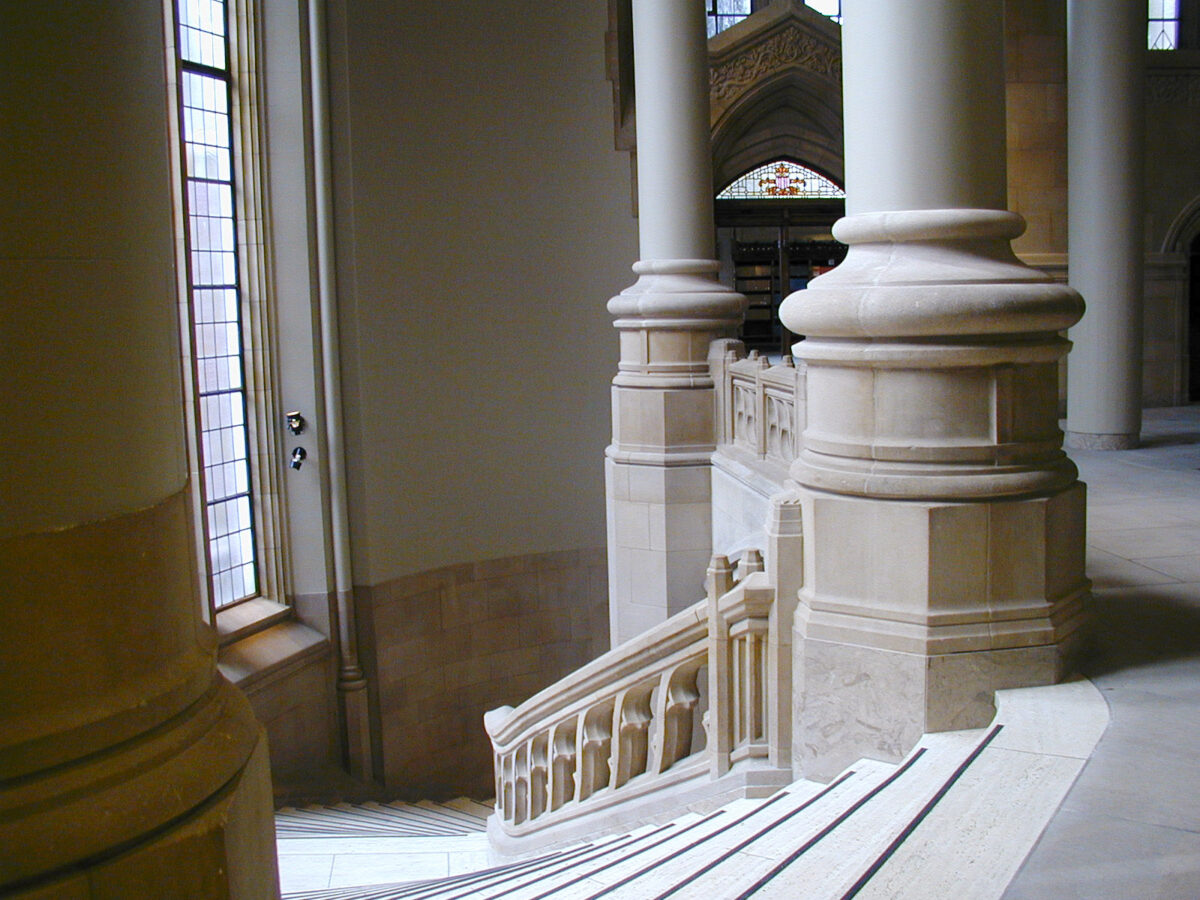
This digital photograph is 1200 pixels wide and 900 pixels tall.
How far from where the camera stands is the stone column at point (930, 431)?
3619 millimetres

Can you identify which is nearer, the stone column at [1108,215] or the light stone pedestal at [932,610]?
the light stone pedestal at [932,610]

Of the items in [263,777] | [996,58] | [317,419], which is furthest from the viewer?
[317,419]

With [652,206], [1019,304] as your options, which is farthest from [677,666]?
[652,206]

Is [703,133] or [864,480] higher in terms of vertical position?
[703,133]

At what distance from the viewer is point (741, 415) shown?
780 cm

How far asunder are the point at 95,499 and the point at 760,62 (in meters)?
12.6

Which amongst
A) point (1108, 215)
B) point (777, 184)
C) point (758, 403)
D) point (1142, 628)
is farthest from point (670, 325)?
point (777, 184)

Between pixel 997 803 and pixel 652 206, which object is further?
pixel 652 206

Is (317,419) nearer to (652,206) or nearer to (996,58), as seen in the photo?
(652,206)

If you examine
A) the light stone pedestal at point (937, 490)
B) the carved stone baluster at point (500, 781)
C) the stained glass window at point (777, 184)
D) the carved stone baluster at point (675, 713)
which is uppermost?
the stained glass window at point (777, 184)

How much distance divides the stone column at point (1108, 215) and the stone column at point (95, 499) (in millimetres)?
8880

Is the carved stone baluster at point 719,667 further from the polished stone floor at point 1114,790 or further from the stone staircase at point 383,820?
the stone staircase at point 383,820

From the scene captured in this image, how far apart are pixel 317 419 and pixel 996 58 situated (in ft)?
25.6

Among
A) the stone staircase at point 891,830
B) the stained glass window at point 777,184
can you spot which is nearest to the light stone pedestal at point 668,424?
the stone staircase at point 891,830
